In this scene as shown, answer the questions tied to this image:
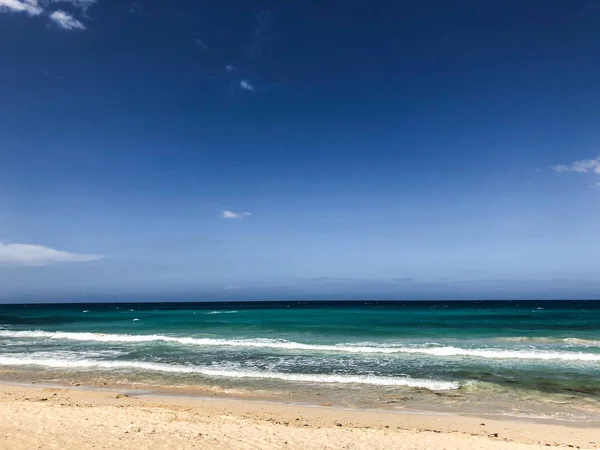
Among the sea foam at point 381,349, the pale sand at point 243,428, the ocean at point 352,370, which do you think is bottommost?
the sea foam at point 381,349

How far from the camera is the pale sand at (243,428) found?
8.03m

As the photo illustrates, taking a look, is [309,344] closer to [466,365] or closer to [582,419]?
[466,365]

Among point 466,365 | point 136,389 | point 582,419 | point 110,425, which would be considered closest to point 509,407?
point 582,419

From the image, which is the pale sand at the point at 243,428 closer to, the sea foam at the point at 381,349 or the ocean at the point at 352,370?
the ocean at the point at 352,370

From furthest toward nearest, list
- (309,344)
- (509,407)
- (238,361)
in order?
(309,344) → (238,361) → (509,407)

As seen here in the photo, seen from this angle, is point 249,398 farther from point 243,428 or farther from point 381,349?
point 381,349

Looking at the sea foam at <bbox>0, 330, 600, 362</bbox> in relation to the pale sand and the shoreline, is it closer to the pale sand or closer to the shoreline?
the shoreline

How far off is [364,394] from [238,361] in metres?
7.38

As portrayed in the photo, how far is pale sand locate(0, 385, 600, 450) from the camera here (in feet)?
26.3

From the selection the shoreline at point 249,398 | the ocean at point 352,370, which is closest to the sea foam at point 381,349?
the ocean at point 352,370

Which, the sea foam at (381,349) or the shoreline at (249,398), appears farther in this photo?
the sea foam at (381,349)

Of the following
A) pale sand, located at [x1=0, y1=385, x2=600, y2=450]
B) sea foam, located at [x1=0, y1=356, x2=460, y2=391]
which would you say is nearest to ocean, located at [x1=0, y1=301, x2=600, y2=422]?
sea foam, located at [x1=0, y1=356, x2=460, y2=391]

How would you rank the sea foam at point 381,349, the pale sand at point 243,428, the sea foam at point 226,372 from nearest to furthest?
the pale sand at point 243,428
the sea foam at point 226,372
the sea foam at point 381,349

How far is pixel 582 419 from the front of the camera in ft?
33.8
